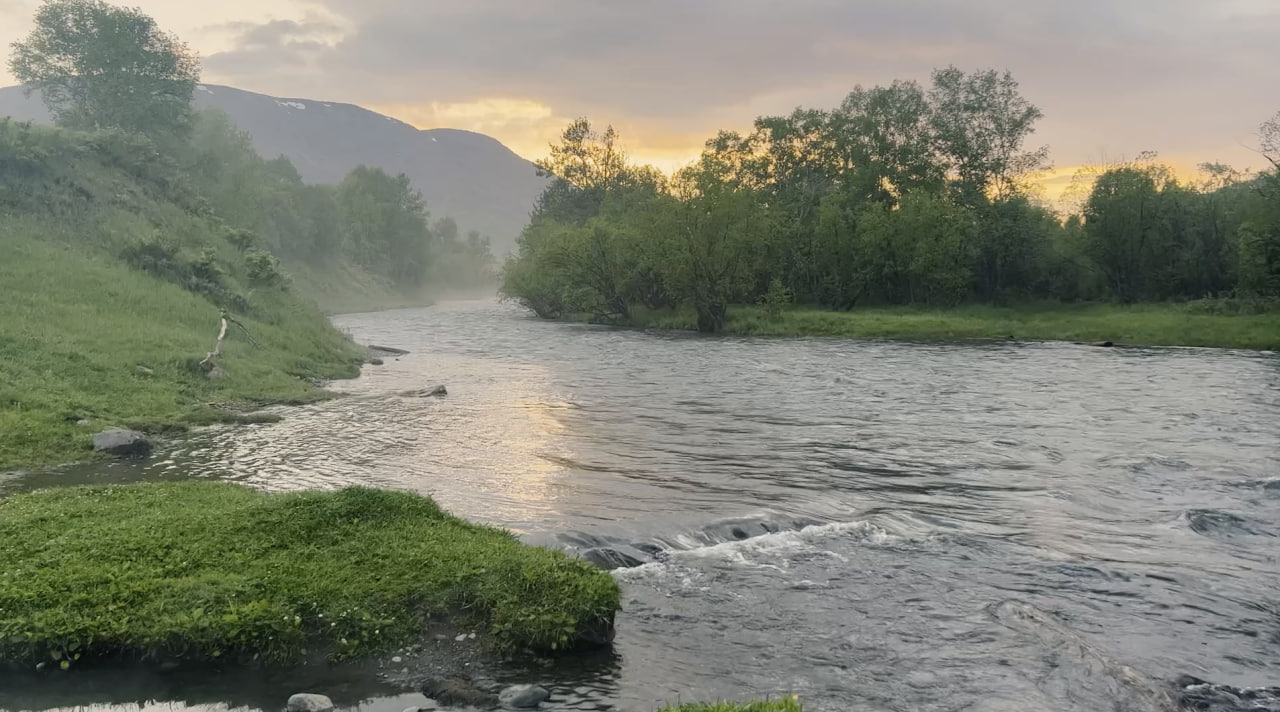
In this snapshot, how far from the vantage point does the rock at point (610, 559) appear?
13172 mm

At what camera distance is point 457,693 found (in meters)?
8.57

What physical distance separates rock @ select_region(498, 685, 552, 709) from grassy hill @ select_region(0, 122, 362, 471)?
15324mm

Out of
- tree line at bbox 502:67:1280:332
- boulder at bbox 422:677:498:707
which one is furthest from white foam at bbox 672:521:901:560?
tree line at bbox 502:67:1280:332

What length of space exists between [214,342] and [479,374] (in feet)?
37.6

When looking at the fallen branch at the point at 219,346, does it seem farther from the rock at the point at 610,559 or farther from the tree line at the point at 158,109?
the rock at the point at 610,559

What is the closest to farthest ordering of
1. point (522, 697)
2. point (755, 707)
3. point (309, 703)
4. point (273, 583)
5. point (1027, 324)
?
point (755, 707) < point (309, 703) < point (522, 697) < point (273, 583) < point (1027, 324)

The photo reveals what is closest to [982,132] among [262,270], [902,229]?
[902,229]

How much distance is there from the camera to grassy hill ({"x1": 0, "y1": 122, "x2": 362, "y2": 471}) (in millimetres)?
22891

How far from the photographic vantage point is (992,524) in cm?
1559

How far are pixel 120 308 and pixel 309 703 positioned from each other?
101 feet

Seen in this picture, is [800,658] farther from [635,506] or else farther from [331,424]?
[331,424]

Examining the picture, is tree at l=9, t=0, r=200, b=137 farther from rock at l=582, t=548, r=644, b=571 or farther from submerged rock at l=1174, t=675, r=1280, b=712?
submerged rock at l=1174, t=675, r=1280, b=712

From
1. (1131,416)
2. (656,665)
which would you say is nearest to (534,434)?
(656,665)

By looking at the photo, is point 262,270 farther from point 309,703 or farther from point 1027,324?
point 1027,324
